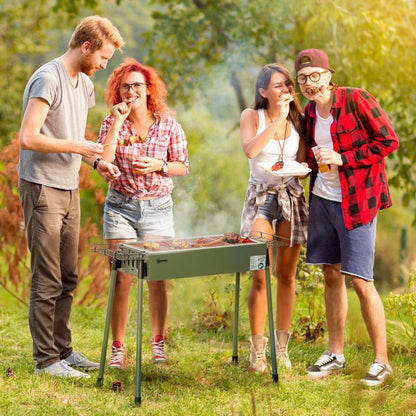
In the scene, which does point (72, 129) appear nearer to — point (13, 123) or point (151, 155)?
point (151, 155)

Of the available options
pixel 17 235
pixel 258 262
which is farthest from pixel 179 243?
pixel 17 235

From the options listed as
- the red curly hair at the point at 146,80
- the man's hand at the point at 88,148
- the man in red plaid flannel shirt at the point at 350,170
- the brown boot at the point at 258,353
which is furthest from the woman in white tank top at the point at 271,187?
the man's hand at the point at 88,148

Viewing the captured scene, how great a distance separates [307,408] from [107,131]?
1.82 metres

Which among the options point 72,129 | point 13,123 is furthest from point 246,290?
point 13,123

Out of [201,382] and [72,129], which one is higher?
[72,129]

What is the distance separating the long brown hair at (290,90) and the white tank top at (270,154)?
38 mm

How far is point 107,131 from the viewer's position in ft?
12.5

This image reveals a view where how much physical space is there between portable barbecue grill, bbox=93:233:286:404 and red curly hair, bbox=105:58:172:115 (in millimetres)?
833

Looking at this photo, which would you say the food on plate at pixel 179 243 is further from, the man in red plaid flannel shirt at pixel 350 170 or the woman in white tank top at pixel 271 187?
the man in red plaid flannel shirt at pixel 350 170

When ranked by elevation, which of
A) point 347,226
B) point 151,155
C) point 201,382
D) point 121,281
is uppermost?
point 151,155

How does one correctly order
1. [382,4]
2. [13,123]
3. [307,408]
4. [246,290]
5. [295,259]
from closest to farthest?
[307,408] < [295,259] < [246,290] < [382,4] < [13,123]

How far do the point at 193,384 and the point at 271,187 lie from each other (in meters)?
1.17

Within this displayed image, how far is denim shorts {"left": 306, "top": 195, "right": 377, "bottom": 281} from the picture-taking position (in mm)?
3750

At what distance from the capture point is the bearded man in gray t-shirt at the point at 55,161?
11.1 ft
